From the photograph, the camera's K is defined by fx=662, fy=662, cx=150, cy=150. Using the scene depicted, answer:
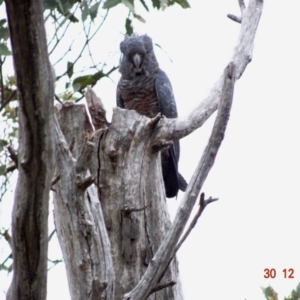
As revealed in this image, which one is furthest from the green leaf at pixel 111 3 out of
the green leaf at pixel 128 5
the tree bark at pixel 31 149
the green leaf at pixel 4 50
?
the tree bark at pixel 31 149

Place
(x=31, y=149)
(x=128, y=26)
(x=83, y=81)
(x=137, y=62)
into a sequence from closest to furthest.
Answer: (x=31, y=149), (x=83, y=81), (x=128, y=26), (x=137, y=62)

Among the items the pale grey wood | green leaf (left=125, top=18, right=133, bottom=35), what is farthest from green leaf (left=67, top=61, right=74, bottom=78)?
the pale grey wood

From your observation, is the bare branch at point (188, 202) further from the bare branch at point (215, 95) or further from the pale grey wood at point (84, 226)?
the bare branch at point (215, 95)

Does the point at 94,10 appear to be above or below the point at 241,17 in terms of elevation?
above

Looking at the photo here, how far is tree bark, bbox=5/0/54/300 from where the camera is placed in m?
1.58

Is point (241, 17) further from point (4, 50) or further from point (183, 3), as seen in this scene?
point (4, 50)

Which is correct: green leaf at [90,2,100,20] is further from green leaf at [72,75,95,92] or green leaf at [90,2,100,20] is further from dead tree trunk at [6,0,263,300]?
green leaf at [72,75,95,92]

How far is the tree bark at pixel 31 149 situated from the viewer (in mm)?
1579

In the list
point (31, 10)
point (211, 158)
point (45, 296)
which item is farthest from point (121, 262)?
point (31, 10)

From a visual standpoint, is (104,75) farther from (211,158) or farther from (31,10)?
(31,10)

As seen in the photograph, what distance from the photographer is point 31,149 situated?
1721 mm

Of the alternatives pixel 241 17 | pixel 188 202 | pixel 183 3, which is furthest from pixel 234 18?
pixel 188 202

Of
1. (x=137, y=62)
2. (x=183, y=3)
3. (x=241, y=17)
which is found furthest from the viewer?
(x=137, y=62)

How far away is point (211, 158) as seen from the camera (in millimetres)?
2256
